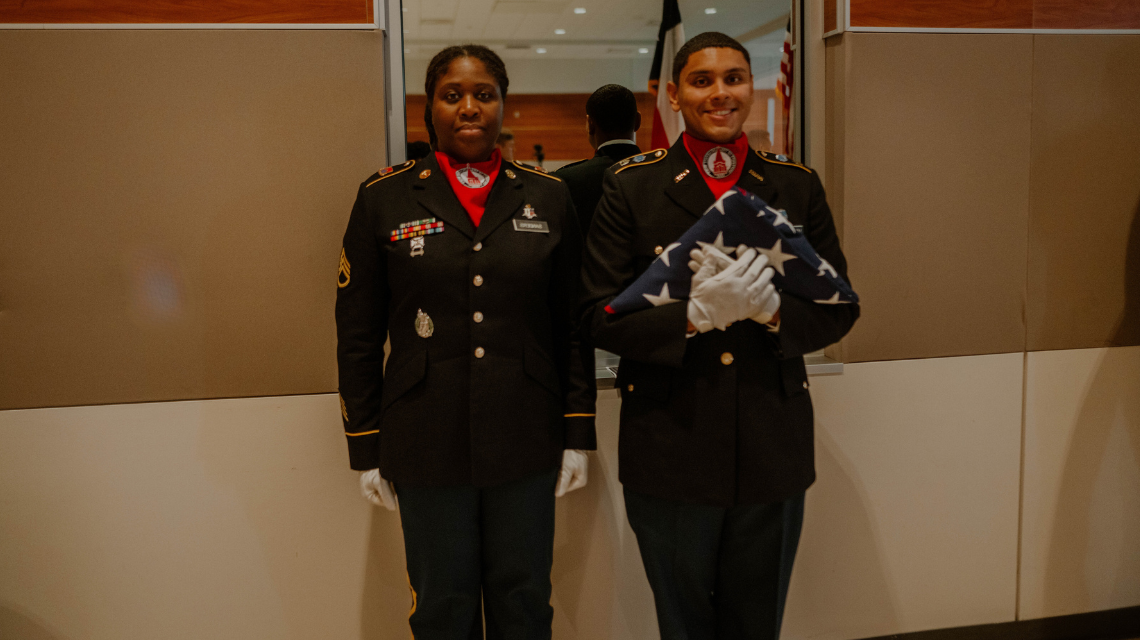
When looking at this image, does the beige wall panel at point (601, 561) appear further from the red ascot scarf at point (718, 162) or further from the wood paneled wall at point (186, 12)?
the wood paneled wall at point (186, 12)

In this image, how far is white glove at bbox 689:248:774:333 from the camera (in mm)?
1384

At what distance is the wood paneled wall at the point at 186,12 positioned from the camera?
183 centimetres

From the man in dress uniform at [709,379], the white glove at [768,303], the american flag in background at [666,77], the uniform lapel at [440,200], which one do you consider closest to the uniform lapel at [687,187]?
the man in dress uniform at [709,379]

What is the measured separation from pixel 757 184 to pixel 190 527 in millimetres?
1692

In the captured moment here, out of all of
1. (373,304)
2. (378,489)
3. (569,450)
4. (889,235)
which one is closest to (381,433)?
(378,489)

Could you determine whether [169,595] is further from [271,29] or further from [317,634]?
[271,29]

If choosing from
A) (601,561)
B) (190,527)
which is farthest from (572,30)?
(190,527)

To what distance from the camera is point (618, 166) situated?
1654 millimetres

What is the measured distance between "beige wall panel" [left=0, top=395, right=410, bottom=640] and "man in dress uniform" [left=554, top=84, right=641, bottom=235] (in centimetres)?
91

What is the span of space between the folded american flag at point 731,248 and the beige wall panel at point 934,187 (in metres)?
0.81

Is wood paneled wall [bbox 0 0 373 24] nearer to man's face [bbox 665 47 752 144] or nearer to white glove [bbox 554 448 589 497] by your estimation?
man's face [bbox 665 47 752 144]

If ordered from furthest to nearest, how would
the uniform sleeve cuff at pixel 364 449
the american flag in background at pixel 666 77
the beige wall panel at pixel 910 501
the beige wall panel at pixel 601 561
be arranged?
1. the american flag in background at pixel 666 77
2. the beige wall panel at pixel 910 501
3. the beige wall panel at pixel 601 561
4. the uniform sleeve cuff at pixel 364 449

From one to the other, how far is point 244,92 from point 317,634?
1.47 meters

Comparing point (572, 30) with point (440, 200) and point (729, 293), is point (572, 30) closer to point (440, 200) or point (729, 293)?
point (440, 200)
